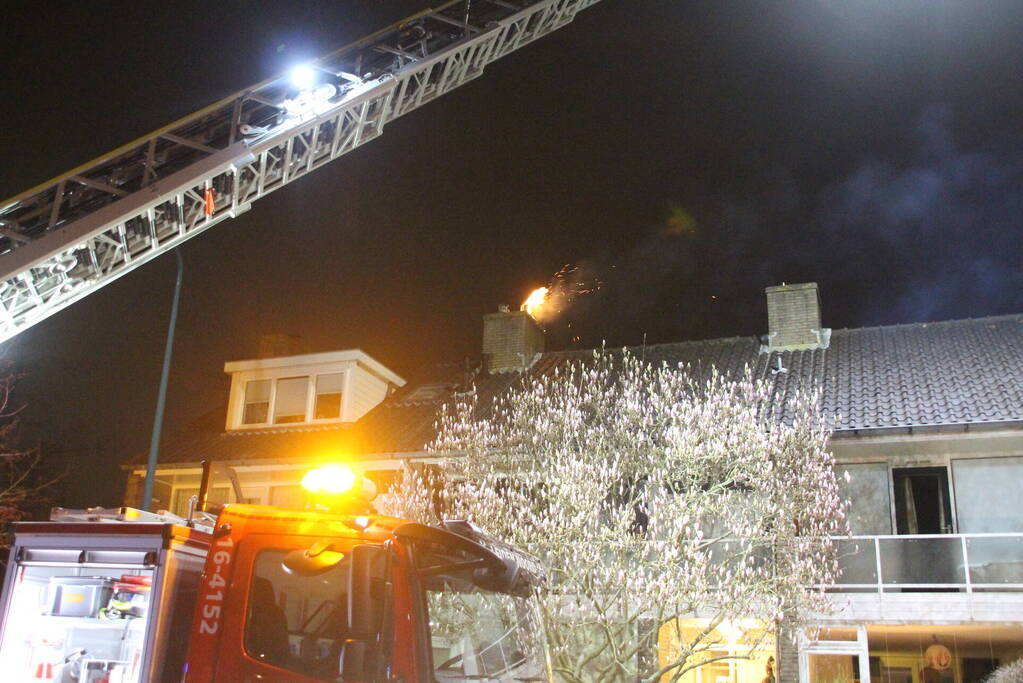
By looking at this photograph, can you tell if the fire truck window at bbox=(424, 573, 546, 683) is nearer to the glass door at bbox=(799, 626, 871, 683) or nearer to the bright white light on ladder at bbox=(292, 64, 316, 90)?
the bright white light on ladder at bbox=(292, 64, 316, 90)

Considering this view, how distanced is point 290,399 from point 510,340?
585 cm

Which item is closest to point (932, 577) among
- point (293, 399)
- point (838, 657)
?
point (838, 657)

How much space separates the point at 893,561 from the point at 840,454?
7.12 feet

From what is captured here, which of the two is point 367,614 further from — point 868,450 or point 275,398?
point 275,398

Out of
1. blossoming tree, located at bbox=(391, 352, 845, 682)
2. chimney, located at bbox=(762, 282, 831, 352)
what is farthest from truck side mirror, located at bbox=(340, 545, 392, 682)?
chimney, located at bbox=(762, 282, 831, 352)

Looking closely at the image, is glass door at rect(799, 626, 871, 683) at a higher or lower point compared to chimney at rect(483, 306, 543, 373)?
lower

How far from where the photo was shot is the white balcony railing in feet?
47.4

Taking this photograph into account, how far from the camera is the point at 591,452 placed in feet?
46.5

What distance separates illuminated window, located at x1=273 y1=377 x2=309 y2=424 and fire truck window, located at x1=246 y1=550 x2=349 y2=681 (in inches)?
701

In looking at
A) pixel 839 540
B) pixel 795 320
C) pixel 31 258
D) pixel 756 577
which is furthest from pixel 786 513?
pixel 31 258

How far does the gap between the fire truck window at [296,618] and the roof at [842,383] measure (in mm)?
12825

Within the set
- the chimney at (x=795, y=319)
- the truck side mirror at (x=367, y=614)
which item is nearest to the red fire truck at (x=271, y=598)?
the truck side mirror at (x=367, y=614)

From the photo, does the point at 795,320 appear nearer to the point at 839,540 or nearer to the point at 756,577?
the point at 839,540

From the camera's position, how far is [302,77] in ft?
34.0
